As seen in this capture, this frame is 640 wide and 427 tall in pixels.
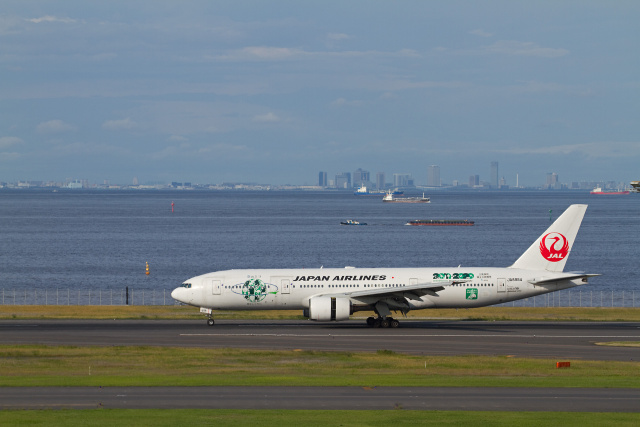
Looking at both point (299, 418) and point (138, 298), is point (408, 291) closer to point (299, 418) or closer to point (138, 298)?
point (299, 418)

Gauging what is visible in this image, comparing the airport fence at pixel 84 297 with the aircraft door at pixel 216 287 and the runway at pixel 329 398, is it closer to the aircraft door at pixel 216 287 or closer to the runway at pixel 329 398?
the aircraft door at pixel 216 287

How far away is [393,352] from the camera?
141ft

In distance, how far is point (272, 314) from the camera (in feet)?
216

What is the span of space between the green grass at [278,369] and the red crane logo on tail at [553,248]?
1929 centimetres

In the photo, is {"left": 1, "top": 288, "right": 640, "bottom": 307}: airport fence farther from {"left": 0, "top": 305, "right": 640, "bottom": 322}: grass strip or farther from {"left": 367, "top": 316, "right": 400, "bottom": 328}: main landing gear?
{"left": 367, "top": 316, "right": 400, "bottom": 328}: main landing gear

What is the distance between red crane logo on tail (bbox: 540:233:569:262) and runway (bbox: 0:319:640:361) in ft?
15.5

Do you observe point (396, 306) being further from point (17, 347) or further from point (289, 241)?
point (289, 241)

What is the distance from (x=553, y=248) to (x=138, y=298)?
50.1 metres

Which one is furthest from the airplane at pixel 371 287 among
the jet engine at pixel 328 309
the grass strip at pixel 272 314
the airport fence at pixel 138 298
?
the airport fence at pixel 138 298

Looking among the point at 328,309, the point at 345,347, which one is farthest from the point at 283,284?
the point at 345,347

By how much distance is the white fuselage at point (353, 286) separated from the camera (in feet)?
184

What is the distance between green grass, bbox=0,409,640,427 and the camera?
976 inches

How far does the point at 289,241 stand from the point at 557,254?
119m

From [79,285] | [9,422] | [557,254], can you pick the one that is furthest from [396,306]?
[79,285]
